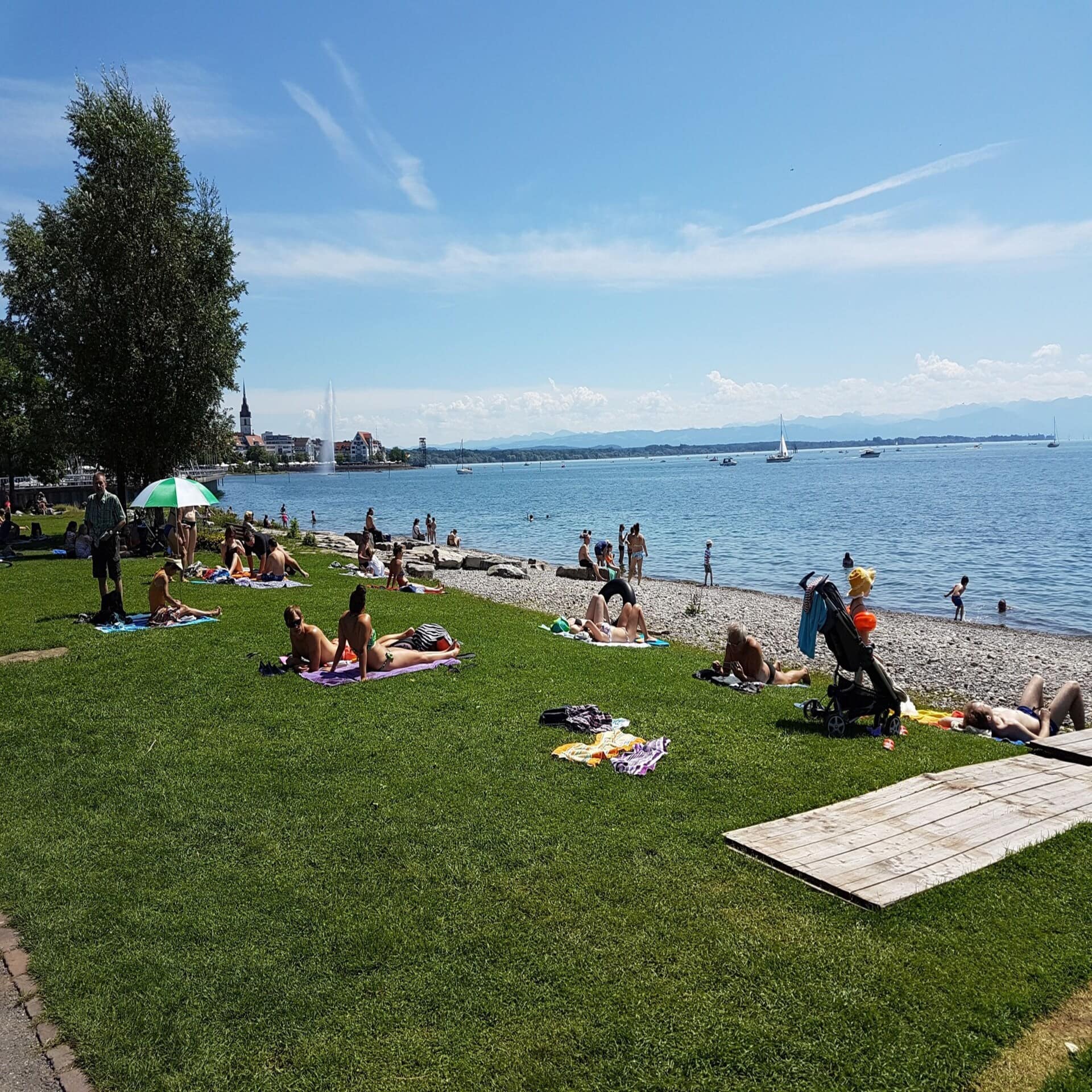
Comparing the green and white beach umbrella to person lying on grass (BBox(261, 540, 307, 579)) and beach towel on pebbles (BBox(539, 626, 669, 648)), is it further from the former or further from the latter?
beach towel on pebbles (BBox(539, 626, 669, 648))

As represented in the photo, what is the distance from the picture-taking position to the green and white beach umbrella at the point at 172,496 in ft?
52.6

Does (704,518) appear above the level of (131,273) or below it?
below

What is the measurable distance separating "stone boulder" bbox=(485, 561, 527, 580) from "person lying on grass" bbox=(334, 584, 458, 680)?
17732 millimetres

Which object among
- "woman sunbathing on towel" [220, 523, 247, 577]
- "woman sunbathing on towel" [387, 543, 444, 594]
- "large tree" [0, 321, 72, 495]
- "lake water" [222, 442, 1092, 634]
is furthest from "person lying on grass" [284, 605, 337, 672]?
"large tree" [0, 321, 72, 495]

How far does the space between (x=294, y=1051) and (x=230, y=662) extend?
7741 millimetres

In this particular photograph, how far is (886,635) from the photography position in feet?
66.8

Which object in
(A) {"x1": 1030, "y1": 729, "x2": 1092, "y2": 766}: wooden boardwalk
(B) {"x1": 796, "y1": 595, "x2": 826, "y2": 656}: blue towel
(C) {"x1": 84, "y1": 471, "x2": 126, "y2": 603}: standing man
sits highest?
(C) {"x1": 84, "y1": 471, "x2": 126, "y2": 603}: standing man

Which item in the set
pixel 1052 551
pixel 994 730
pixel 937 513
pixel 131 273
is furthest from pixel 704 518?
pixel 994 730

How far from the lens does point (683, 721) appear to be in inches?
344

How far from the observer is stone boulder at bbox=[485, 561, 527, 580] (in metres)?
29.4

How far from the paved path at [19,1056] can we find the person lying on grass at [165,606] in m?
9.65

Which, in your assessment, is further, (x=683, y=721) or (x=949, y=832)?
(x=683, y=721)

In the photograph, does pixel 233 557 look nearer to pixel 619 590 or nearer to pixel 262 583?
pixel 262 583

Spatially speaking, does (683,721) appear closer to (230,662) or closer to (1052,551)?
(230,662)
